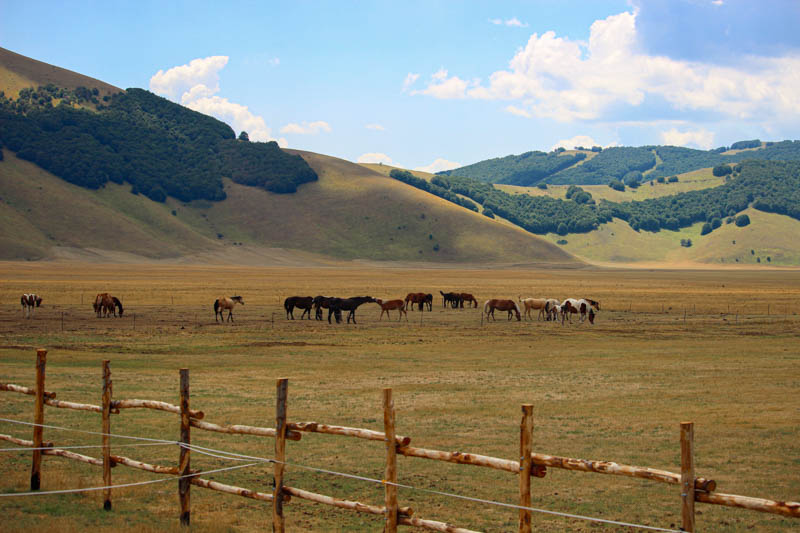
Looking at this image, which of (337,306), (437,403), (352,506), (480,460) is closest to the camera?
(480,460)

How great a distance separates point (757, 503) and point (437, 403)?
13480 mm

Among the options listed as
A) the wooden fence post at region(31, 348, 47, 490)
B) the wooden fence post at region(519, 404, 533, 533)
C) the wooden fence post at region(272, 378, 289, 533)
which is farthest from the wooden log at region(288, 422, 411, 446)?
the wooden fence post at region(31, 348, 47, 490)

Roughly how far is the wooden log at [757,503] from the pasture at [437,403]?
4.10m

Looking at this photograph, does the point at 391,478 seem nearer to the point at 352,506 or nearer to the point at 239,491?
the point at 352,506

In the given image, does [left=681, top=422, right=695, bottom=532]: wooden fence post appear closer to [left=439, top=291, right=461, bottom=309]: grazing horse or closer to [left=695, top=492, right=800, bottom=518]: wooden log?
[left=695, top=492, right=800, bottom=518]: wooden log

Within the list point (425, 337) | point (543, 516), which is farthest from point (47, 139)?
point (543, 516)

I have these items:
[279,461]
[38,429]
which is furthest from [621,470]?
[38,429]

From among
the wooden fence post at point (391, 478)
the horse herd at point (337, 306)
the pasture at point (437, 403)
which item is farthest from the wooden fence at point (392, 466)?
the horse herd at point (337, 306)

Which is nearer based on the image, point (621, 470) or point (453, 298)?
point (621, 470)

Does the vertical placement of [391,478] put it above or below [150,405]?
below

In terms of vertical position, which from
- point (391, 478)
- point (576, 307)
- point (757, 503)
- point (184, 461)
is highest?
point (576, 307)

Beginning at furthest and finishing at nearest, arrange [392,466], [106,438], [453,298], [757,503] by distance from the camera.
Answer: [453,298] < [106,438] < [392,466] < [757,503]

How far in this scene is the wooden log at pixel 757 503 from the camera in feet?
21.1

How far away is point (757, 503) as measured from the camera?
21.8 feet
